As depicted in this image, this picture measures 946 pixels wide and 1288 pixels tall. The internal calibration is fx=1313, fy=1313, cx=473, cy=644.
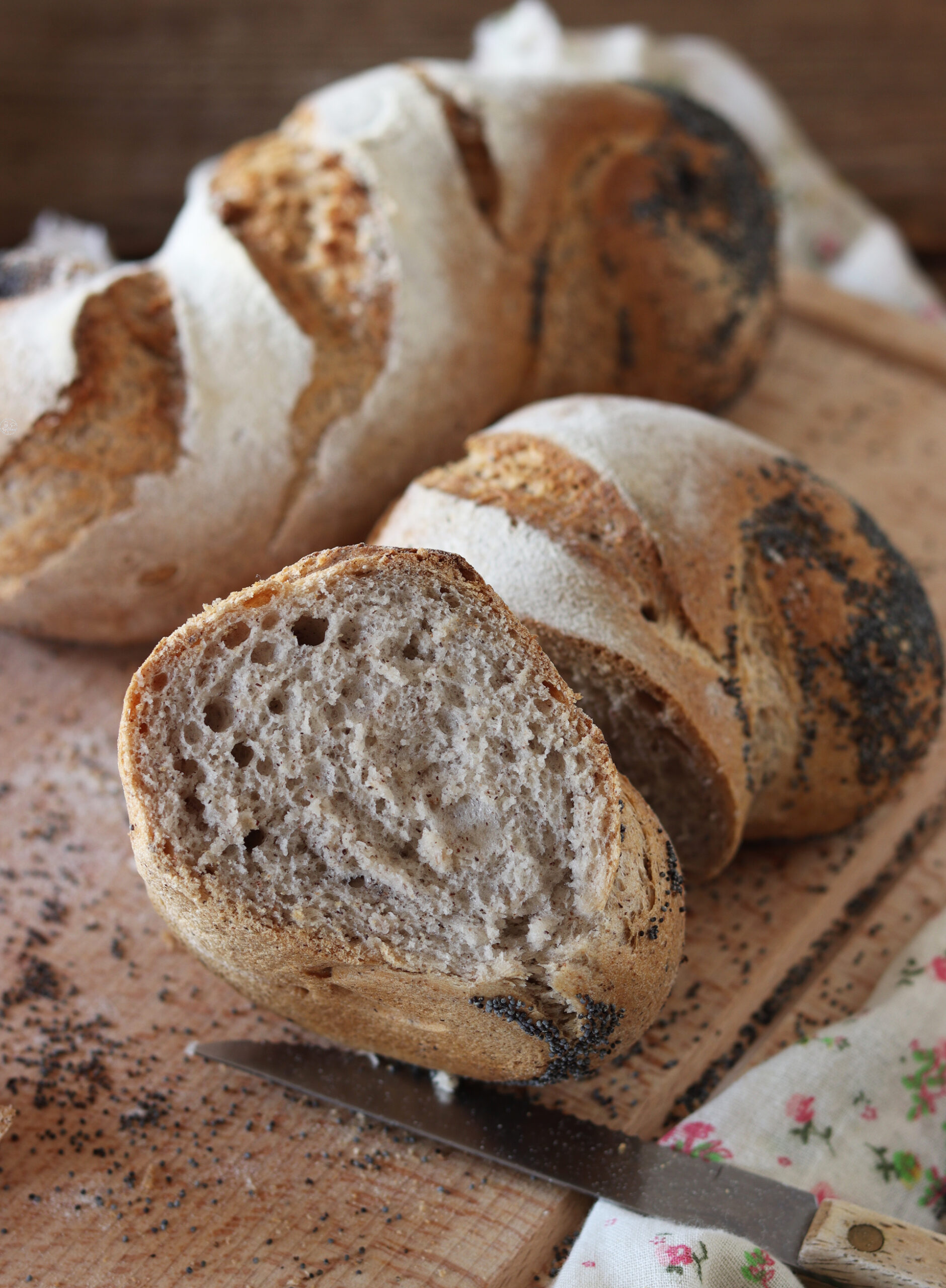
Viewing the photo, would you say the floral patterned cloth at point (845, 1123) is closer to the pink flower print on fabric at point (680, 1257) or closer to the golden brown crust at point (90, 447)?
the pink flower print on fabric at point (680, 1257)

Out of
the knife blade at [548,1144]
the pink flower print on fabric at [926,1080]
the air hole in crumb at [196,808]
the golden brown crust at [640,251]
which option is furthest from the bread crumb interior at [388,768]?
the golden brown crust at [640,251]

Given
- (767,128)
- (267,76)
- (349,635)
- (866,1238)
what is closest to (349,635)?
(349,635)

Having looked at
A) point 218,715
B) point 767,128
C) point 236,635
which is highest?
point 767,128

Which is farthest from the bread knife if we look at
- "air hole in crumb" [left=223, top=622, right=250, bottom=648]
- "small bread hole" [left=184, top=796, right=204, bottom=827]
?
"air hole in crumb" [left=223, top=622, right=250, bottom=648]

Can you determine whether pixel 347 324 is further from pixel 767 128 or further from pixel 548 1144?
pixel 767 128

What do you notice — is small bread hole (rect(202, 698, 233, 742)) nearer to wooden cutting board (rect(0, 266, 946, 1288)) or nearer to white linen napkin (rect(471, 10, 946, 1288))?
wooden cutting board (rect(0, 266, 946, 1288))

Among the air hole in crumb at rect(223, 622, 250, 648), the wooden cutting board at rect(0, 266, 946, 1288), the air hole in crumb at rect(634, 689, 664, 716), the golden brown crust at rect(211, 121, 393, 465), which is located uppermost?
the golden brown crust at rect(211, 121, 393, 465)

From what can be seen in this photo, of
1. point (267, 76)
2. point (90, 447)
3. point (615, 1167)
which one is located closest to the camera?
point (615, 1167)
